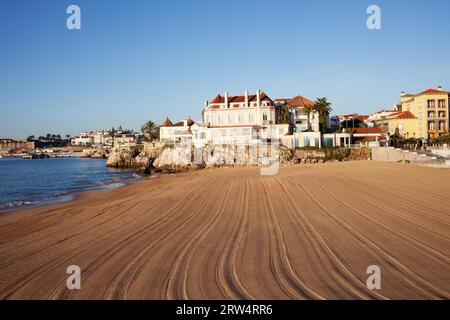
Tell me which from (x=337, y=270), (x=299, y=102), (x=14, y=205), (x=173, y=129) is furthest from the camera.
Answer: (x=173, y=129)

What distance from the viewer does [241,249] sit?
972 centimetres

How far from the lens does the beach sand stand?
23.1 feet

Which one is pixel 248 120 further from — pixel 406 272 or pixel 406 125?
pixel 406 272

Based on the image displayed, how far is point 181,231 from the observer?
12.1m

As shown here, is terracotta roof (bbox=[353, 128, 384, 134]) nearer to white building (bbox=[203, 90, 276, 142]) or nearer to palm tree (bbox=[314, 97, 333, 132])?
palm tree (bbox=[314, 97, 333, 132])

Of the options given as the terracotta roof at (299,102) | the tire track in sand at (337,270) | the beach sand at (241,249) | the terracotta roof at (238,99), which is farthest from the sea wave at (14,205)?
the terracotta roof at (299,102)

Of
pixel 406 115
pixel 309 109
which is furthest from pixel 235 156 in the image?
pixel 406 115

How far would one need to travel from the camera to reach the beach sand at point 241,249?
704 cm

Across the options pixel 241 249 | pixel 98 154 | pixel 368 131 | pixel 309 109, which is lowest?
pixel 98 154

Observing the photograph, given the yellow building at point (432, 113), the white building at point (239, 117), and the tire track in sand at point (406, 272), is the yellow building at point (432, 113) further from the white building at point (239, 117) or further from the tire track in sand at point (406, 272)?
the tire track in sand at point (406, 272)

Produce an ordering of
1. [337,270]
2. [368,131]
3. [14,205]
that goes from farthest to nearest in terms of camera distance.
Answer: [368,131]
[14,205]
[337,270]
